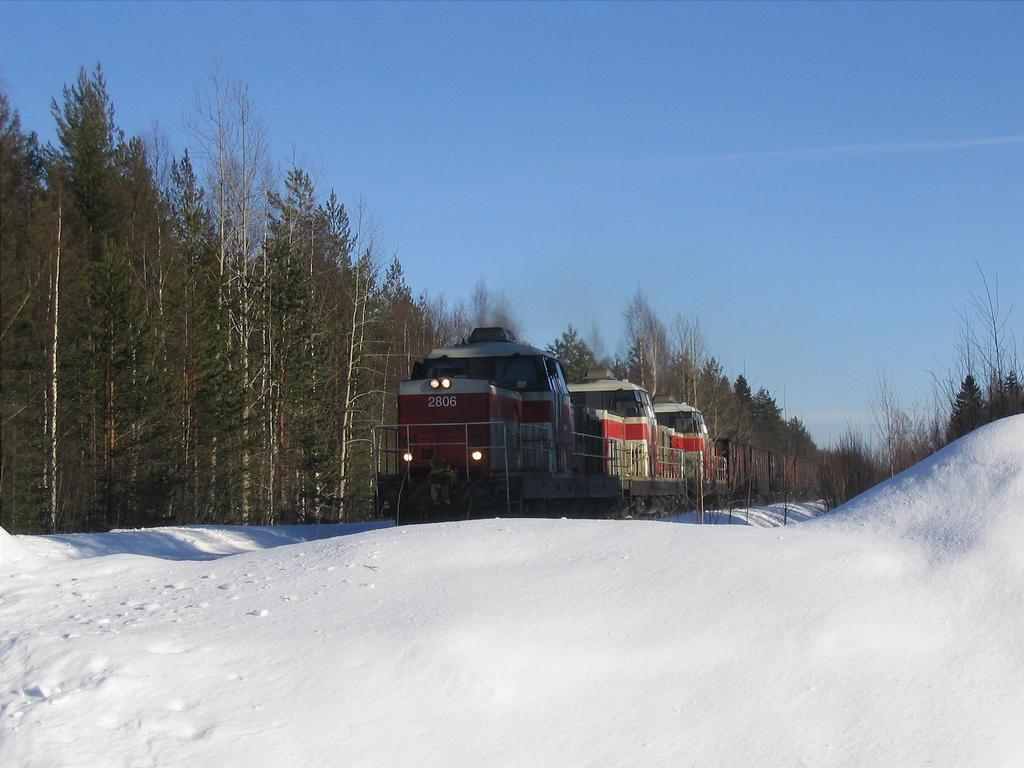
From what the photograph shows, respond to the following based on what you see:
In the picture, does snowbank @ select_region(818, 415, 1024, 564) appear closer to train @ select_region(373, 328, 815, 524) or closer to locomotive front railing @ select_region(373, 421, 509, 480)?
train @ select_region(373, 328, 815, 524)

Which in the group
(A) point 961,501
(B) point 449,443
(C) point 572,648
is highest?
(B) point 449,443

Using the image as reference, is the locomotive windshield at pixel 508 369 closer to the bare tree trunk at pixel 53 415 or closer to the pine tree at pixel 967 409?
the pine tree at pixel 967 409

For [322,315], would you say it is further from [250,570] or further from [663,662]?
[663,662]

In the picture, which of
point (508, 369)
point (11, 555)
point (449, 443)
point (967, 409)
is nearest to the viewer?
point (11, 555)

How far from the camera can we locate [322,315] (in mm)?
27266

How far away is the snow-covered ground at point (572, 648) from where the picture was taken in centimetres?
405

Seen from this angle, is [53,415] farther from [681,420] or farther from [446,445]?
[681,420]

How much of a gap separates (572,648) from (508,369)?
10865 mm

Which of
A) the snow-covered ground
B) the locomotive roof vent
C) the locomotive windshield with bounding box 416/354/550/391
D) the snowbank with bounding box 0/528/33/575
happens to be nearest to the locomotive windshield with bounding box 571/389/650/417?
the locomotive roof vent

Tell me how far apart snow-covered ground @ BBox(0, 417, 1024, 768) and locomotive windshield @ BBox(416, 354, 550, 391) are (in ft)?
29.6

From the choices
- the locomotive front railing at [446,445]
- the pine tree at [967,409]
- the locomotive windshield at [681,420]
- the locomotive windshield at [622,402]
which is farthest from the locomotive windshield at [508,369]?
the locomotive windshield at [681,420]

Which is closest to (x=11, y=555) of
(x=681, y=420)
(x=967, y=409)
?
(x=967, y=409)

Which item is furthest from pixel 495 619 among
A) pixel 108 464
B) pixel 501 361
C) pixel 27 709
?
pixel 108 464

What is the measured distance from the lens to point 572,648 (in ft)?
15.4
